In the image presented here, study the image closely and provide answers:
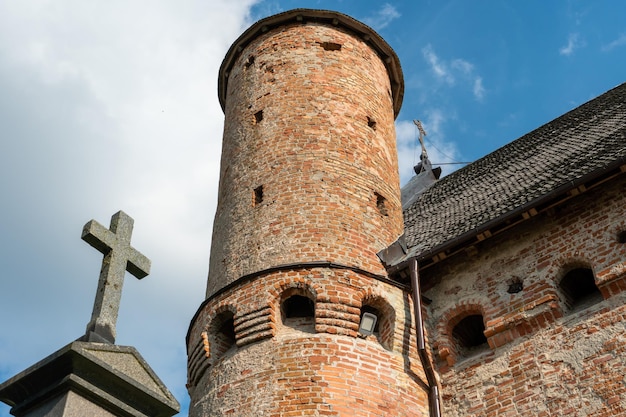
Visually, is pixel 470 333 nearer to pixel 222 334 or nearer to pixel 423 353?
pixel 423 353

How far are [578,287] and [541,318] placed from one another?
0.85 m

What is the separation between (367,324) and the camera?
10.2m

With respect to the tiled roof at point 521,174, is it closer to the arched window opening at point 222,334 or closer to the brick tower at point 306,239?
the brick tower at point 306,239

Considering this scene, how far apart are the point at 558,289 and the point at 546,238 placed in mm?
793

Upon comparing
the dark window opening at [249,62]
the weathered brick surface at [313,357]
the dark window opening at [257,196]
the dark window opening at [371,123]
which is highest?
the dark window opening at [249,62]

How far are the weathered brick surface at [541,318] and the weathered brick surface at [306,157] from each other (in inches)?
55.0

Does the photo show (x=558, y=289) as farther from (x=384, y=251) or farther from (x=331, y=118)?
(x=331, y=118)

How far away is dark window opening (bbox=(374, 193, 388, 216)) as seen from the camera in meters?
12.3

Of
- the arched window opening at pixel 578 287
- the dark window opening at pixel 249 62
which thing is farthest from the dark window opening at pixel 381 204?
the dark window opening at pixel 249 62

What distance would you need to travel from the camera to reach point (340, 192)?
38.8ft

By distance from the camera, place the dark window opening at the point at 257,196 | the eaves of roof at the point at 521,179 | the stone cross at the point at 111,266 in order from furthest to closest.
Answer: the dark window opening at the point at 257,196
the eaves of roof at the point at 521,179
the stone cross at the point at 111,266

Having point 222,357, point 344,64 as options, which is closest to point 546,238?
point 222,357

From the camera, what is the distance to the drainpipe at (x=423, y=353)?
9.63m

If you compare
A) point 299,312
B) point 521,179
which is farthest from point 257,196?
point 521,179
